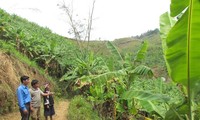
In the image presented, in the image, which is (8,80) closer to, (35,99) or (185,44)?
(35,99)

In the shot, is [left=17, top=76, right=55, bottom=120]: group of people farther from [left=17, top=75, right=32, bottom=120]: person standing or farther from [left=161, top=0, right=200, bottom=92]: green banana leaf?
[left=161, top=0, right=200, bottom=92]: green banana leaf

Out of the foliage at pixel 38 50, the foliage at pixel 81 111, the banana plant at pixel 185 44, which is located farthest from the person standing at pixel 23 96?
the foliage at pixel 38 50

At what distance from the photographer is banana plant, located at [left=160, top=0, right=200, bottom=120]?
4.57m

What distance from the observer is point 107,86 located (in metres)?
12.1

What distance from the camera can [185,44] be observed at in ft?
15.8

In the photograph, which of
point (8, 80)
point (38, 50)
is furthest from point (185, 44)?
point (38, 50)

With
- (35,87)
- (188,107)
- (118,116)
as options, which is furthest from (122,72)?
(118,116)

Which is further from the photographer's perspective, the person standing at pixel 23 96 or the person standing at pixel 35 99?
the person standing at pixel 35 99

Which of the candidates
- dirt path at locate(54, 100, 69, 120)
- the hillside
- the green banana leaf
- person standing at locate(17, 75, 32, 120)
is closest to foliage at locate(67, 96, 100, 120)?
dirt path at locate(54, 100, 69, 120)

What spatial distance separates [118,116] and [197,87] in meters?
7.15

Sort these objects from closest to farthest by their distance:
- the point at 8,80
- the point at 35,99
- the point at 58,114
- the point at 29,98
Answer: the point at 29,98
the point at 35,99
the point at 8,80
the point at 58,114

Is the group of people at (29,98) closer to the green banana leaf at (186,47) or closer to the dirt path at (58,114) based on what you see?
the dirt path at (58,114)

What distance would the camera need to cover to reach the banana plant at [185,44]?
457 centimetres

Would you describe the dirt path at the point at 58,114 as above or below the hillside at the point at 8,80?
below
